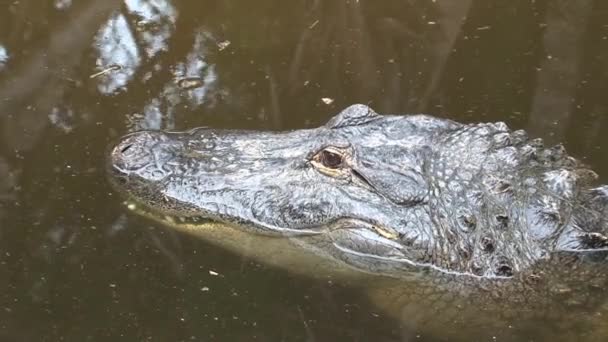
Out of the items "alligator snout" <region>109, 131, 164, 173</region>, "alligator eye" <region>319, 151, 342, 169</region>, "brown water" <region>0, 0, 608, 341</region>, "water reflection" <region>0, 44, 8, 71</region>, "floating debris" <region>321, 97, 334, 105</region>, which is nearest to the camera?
"brown water" <region>0, 0, 608, 341</region>

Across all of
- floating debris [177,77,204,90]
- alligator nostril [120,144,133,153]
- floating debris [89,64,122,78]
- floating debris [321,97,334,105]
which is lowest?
floating debris [89,64,122,78]

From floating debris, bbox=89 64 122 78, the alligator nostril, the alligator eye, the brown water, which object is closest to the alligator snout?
the alligator nostril

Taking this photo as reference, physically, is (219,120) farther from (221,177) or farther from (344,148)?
(344,148)

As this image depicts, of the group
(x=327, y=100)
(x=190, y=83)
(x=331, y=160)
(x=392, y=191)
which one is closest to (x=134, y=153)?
(x=331, y=160)

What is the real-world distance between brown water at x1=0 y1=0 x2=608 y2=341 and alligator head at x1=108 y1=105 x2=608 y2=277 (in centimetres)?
24

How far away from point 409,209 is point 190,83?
7.16ft

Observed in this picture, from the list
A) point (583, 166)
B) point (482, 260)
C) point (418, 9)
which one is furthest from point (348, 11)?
point (482, 260)

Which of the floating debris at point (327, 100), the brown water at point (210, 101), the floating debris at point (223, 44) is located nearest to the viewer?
the brown water at point (210, 101)

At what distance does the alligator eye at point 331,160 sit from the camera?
3883 millimetres

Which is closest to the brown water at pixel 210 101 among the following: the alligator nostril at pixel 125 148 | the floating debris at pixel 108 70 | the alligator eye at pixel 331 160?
the floating debris at pixel 108 70

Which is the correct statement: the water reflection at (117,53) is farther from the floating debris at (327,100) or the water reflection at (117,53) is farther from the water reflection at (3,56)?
the floating debris at (327,100)

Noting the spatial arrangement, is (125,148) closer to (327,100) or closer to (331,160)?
(331,160)

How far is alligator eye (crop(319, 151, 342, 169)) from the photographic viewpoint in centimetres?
388

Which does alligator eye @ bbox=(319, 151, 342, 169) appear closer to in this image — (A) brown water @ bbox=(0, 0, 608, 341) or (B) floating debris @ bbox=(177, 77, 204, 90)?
(A) brown water @ bbox=(0, 0, 608, 341)
